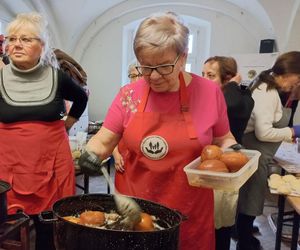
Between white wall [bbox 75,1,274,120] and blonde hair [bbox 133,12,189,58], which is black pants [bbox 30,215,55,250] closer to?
blonde hair [bbox 133,12,189,58]

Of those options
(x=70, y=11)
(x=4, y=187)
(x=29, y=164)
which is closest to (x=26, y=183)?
(x=29, y=164)

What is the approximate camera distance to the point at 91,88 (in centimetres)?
509

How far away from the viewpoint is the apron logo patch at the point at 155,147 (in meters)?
1.00

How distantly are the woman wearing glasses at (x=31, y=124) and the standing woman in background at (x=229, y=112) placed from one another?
0.66m

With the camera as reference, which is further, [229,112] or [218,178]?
[229,112]

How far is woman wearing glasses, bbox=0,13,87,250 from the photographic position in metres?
1.41

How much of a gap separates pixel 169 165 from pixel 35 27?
822 millimetres

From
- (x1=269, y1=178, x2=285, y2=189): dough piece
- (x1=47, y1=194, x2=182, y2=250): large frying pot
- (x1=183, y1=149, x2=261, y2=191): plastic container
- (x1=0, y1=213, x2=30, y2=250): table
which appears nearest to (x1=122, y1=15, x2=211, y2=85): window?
(x1=269, y1=178, x2=285, y2=189): dough piece

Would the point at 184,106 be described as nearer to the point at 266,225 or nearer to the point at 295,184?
the point at 295,184

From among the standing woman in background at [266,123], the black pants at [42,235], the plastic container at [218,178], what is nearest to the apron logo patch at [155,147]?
the plastic container at [218,178]

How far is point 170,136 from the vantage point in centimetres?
100

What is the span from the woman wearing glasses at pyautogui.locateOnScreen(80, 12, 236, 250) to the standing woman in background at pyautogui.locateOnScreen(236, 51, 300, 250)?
0.89 metres

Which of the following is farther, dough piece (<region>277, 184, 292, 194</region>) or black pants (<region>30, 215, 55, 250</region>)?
dough piece (<region>277, 184, 292, 194</region>)

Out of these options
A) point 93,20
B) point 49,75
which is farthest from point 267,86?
point 93,20
